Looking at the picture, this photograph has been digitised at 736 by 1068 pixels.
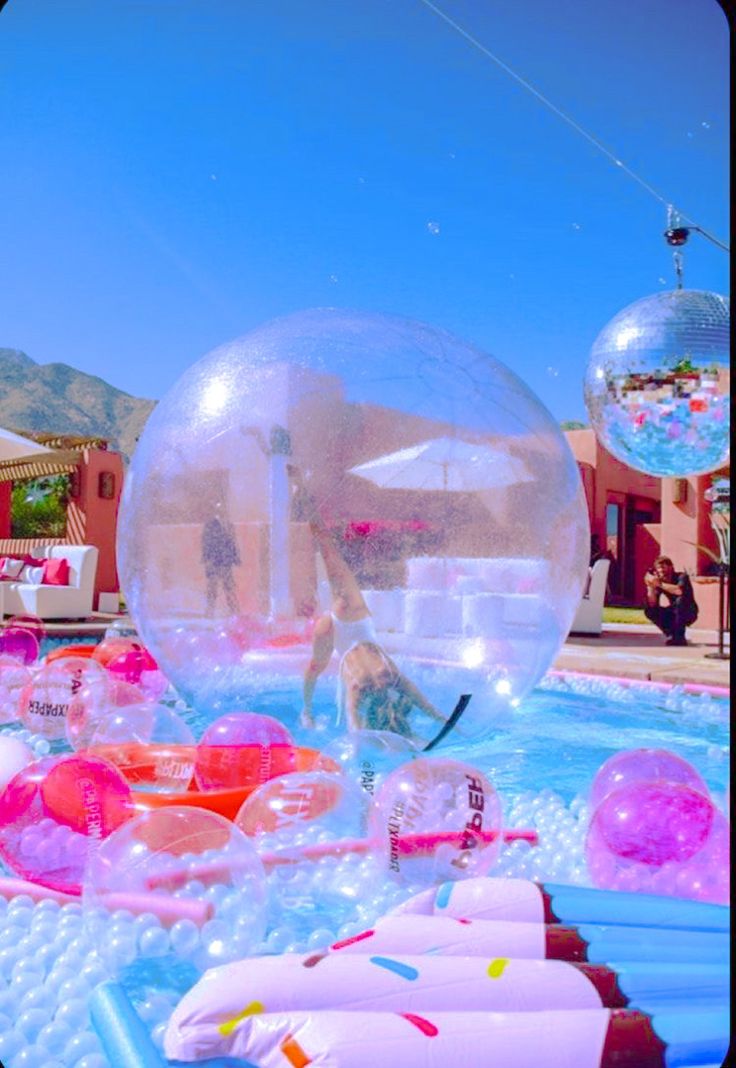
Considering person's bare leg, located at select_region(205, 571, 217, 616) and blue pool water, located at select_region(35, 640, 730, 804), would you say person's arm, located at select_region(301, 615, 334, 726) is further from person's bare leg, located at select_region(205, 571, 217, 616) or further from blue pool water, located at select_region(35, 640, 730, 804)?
person's bare leg, located at select_region(205, 571, 217, 616)

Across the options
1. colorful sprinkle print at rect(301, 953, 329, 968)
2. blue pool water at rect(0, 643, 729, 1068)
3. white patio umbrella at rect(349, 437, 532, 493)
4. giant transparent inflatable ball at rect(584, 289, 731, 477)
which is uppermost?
giant transparent inflatable ball at rect(584, 289, 731, 477)

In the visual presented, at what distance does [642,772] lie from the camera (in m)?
2.93

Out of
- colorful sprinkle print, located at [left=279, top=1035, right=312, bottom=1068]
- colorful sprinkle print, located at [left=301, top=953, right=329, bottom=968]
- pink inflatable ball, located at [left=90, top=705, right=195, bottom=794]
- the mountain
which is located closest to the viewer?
colorful sprinkle print, located at [left=279, top=1035, right=312, bottom=1068]

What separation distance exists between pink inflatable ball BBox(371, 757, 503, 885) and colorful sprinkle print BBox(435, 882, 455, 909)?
1.11ft

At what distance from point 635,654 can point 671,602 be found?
73.9 inches

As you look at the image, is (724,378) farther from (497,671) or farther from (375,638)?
(375,638)

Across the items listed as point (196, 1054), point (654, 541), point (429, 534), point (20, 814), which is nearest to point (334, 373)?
point (429, 534)

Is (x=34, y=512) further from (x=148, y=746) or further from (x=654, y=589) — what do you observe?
(x=148, y=746)

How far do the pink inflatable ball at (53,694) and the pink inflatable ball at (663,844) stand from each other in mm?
2625

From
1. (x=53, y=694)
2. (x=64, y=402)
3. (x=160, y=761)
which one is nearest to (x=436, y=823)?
(x=160, y=761)

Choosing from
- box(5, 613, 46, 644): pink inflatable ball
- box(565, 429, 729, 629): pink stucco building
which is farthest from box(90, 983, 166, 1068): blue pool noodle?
box(565, 429, 729, 629): pink stucco building

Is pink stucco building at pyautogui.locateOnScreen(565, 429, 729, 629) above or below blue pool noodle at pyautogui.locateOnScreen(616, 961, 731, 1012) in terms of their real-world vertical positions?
above

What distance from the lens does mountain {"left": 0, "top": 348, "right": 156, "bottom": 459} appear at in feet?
320

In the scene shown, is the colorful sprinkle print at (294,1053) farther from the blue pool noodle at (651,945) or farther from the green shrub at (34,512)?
the green shrub at (34,512)
